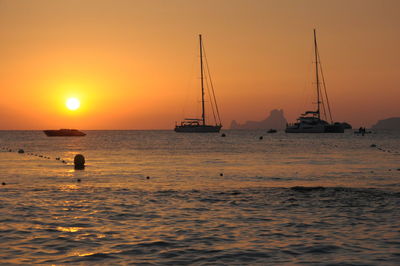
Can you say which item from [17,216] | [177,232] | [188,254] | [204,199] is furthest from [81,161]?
[188,254]

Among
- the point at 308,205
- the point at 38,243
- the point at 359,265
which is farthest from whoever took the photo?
the point at 308,205

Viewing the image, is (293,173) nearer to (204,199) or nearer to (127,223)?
(204,199)

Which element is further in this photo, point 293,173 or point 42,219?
point 293,173

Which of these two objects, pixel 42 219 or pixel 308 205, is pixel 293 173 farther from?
pixel 42 219

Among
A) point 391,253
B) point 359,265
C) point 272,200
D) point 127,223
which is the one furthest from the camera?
point 272,200

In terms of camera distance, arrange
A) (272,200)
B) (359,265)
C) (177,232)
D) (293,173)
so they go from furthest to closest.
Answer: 1. (293,173)
2. (272,200)
3. (177,232)
4. (359,265)

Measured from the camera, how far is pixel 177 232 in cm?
1712

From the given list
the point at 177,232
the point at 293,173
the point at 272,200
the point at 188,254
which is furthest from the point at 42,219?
the point at 293,173

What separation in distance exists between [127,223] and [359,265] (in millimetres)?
8715

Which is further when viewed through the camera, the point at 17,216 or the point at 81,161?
the point at 81,161

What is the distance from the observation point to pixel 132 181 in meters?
35.4

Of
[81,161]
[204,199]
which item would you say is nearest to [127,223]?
[204,199]

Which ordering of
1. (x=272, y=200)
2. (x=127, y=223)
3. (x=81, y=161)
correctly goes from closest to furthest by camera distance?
(x=127, y=223) → (x=272, y=200) → (x=81, y=161)

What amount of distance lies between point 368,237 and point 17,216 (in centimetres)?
1286
